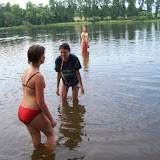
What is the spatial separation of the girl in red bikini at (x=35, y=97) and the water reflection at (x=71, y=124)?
0.88 m

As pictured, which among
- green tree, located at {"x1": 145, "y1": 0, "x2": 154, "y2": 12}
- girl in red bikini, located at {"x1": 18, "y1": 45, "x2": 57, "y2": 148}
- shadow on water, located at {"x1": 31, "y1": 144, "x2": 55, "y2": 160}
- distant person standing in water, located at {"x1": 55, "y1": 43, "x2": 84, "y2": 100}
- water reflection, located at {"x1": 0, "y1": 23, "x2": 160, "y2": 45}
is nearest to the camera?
girl in red bikini, located at {"x1": 18, "y1": 45, "x2": 57, "y2": 148}

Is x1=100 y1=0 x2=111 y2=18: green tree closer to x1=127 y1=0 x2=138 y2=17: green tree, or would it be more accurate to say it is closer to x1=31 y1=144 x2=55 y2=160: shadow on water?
x1=127 y1=0 x2=138 y2=17: green tree

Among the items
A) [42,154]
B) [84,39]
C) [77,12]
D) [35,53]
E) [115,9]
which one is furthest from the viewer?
[77,12]

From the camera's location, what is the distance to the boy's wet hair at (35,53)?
3.03 metres

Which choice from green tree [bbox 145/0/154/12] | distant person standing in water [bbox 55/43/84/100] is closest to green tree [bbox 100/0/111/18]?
green tree [bbox 145/0/154/12]

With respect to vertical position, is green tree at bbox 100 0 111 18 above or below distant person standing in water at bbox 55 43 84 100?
above

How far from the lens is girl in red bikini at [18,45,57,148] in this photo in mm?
3006

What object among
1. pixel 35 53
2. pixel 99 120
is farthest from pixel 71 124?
pixel 35 53

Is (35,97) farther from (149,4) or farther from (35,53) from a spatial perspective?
(149,4)

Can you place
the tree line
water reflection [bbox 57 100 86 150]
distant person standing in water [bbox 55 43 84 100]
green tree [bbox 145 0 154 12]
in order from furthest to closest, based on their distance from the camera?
1. green tree [bbox 145 0 154 12]
2. the tree line
3. distant person standing in water [bbox 55 43 84 100]
4. water reflection [bbox 57 100 86 150]

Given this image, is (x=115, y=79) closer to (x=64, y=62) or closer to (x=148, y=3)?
(x=64, y=62)

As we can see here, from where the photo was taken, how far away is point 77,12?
13512cm

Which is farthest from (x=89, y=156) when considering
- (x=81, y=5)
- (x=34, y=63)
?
(x=81, y=5)

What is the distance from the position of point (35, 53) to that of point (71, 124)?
2409 mm
